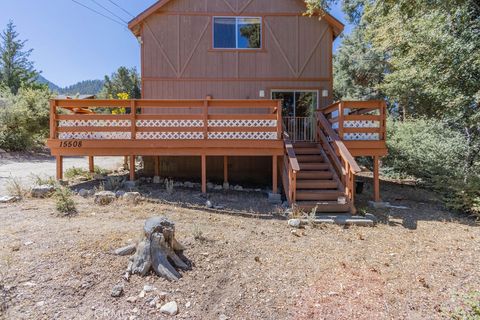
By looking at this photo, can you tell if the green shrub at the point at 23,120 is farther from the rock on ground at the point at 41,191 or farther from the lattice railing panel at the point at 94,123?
the rock on ground at the point at 41,191

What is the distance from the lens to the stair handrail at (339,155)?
21.3 ft

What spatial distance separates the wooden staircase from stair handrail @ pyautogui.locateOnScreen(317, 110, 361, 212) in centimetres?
16

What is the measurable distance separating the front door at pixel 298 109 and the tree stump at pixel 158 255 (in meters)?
7.14

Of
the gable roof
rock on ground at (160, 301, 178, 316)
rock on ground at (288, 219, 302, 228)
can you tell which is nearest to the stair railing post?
rock on ground at (288, 219, 302, 228)

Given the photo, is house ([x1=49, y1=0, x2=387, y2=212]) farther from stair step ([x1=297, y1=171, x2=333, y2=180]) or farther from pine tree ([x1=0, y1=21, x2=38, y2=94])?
pine tree ([x1=0, y1=21, x2=38, y2=94])

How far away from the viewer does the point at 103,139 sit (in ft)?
25.3

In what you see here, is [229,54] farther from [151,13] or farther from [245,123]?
[245,123]

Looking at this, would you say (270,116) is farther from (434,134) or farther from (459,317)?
(434,134)

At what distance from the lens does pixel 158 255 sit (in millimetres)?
3857

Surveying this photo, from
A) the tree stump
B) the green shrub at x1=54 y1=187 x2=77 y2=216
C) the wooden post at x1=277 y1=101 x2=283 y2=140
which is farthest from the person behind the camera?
the wooden post at x1=277 y1=101 x2=283 y2=140

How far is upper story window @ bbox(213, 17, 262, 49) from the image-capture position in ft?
33.2

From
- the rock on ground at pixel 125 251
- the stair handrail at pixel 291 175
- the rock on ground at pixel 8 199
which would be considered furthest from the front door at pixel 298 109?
the rock on ground at pixel 8 199

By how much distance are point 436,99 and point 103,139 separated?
1049 centimetres

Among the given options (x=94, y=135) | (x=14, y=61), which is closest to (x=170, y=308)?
(x=94, y=135)
